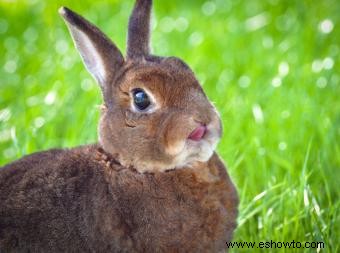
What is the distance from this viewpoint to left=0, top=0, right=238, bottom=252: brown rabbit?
112 inches

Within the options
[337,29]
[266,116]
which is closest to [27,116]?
[266,116]

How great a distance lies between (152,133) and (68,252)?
0.57m

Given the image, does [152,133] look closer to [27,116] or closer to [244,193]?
[244,193]

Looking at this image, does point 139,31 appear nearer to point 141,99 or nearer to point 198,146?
point 141,99

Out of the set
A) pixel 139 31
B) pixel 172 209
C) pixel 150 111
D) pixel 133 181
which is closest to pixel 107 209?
pixel 133 181

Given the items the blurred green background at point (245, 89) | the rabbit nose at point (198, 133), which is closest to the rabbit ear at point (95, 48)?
the rabbit nose at point (198, 133)

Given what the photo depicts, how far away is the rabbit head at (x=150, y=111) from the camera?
280 centimetres

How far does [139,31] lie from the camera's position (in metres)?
3.19

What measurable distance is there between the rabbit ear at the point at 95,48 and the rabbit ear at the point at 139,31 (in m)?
0.09

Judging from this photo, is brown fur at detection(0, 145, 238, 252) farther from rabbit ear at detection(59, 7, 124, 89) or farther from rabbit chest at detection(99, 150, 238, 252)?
rabbit ear at detection(59, 7, 124, 89)

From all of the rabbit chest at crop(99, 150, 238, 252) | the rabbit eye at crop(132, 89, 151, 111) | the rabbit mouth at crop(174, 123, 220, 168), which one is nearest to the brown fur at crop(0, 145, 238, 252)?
the rabbit chest at crop(99, 150, 238, 252)

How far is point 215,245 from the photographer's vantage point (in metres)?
2.98

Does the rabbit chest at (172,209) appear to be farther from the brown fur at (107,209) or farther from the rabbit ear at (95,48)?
the rabbit ear at (95,48)

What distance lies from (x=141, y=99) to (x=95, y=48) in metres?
0.35
